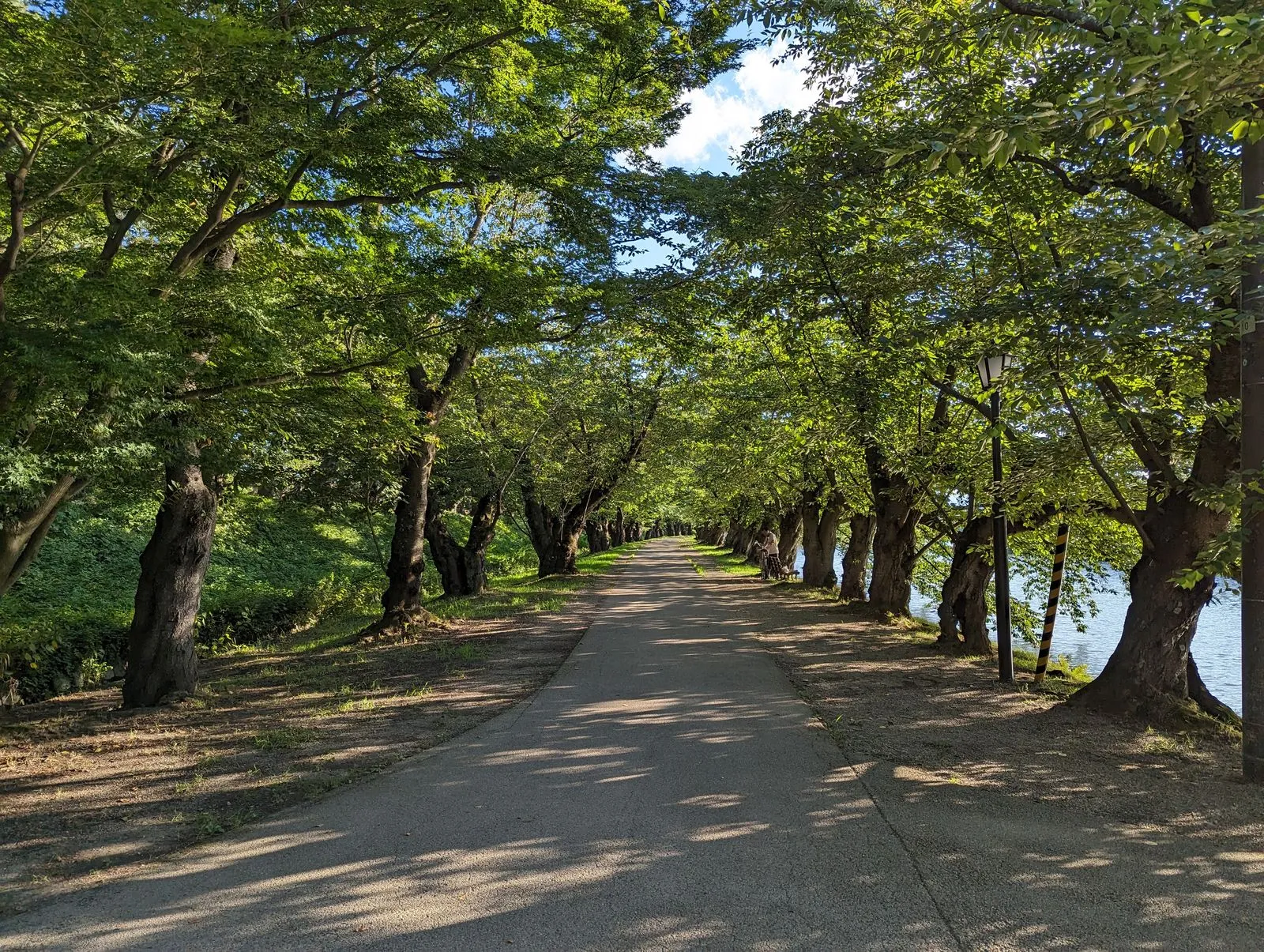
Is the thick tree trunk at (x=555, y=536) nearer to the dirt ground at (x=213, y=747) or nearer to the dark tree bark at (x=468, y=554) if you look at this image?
the dark tree bark at (x=468, y=554)

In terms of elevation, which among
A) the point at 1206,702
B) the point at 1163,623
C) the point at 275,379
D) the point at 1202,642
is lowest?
the point at 1202,642

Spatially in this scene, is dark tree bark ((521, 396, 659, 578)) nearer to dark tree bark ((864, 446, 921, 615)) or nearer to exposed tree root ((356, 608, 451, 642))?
exposed tree root ((356, 608, 451, 642))

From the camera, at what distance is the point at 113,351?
5016 mm

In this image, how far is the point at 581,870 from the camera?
12.5 feet

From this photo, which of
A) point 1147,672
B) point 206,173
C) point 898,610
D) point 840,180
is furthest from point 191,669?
point 898,610

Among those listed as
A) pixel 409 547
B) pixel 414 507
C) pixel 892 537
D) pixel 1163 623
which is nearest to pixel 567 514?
pixel 414 507

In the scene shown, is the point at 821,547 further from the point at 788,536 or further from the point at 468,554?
the point at 468,554

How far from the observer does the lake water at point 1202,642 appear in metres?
14.0

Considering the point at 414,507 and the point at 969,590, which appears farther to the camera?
the point at 414,507

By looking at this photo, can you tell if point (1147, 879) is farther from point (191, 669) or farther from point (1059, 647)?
point (1059, 647)

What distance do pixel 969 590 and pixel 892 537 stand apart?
2699 millimetres

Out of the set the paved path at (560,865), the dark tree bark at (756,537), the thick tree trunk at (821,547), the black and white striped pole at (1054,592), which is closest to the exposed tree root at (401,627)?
the paved path at (560,865)

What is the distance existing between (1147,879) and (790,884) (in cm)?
182

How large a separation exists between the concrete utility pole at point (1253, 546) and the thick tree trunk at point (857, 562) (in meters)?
11.4
